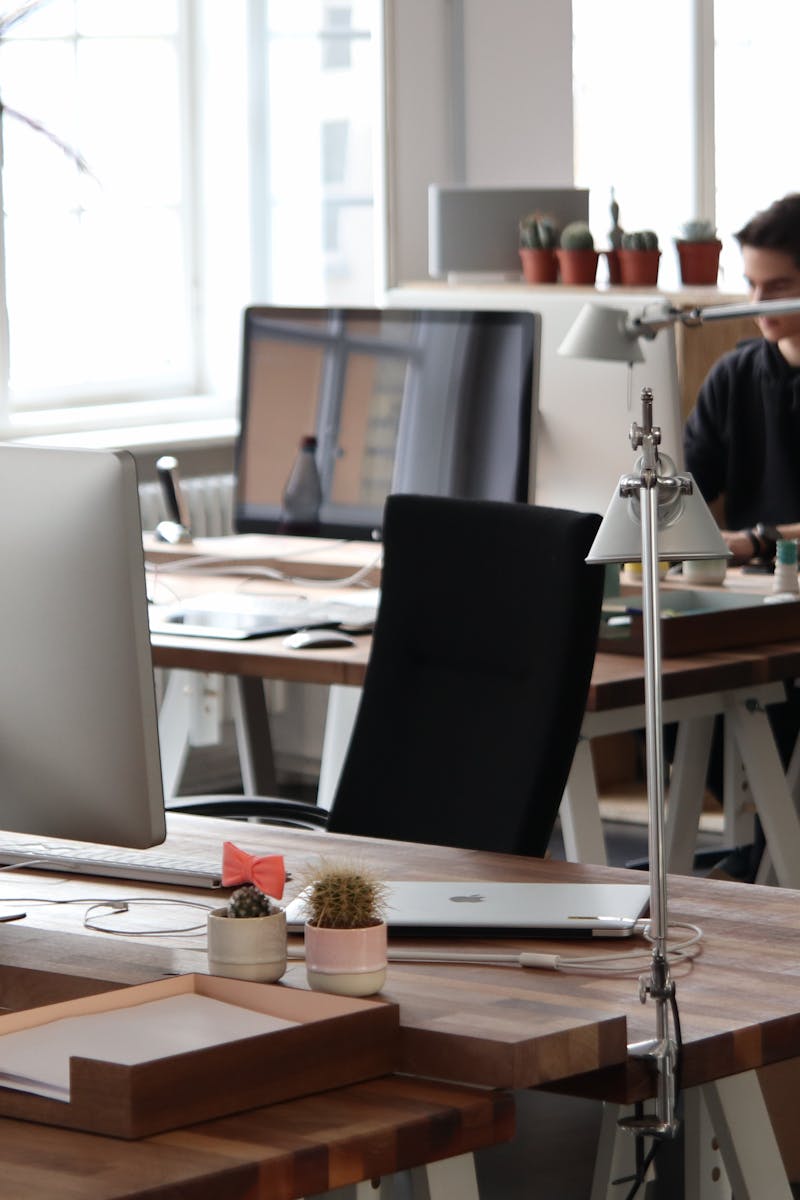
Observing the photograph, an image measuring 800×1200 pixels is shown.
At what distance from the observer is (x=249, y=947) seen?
172 cm

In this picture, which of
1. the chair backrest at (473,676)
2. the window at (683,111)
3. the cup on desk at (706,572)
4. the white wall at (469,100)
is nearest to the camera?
the chair backrest at (473,676)

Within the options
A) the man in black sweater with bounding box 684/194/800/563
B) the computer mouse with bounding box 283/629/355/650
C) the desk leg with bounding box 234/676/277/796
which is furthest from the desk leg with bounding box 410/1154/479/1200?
the man in black sweater with bounding box 684/194/800/563

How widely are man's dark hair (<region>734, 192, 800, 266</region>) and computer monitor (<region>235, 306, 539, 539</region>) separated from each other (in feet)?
2.89

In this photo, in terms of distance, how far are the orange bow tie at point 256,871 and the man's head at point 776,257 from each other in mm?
2764

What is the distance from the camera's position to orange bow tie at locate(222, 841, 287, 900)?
5.86ft

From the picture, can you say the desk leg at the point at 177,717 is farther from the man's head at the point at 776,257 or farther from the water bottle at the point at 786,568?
the man's head at the point at 776,257

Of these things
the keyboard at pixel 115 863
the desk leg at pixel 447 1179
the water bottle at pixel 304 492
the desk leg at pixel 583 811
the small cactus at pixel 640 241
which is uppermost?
the small cactus at pixel 640 241

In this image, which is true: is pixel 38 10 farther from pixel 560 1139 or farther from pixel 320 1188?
pixel 320 1188

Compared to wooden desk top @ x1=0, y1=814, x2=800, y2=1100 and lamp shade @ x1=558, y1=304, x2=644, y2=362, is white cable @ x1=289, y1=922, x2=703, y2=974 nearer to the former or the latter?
wooden desk top @ x1=0, y1=814, x2=800, y2=1100

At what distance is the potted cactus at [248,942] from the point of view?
5.65 feet

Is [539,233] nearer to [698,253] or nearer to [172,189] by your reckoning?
[698,253]

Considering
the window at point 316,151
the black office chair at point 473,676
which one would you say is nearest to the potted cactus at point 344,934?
the black office chair at point 473,676

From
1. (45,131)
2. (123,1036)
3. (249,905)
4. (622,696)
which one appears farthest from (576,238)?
(123,1036)

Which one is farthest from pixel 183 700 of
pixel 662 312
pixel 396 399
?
pixel 662 312
